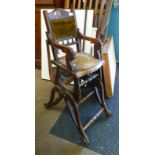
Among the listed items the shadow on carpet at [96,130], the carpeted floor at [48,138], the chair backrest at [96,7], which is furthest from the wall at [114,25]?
the carpeted floor at [48,138]

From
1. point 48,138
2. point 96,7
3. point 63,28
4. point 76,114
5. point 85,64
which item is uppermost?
point 96,7

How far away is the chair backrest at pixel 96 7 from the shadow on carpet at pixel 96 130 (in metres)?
0.84

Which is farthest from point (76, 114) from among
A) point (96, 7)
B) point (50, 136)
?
point (96, 7)

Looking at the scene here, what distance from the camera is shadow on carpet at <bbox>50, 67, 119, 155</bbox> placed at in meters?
1.50

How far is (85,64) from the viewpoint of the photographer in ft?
4.89

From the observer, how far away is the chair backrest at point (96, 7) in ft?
6.62

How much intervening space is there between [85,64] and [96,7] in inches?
37.7

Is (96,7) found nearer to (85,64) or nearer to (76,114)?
(85,64)

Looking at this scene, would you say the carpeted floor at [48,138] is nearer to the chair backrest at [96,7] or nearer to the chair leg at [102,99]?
the chair leg at [102,99]
